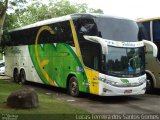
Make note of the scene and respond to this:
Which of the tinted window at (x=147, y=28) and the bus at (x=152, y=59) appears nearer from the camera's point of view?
the bus at (x=152, y=59)

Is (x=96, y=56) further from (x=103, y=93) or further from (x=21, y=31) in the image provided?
(x=21, y=31)

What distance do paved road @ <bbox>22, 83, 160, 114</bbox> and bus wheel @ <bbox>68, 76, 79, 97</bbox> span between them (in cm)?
25

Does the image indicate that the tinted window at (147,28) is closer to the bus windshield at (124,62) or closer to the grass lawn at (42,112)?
the bus windshield at (124,62)

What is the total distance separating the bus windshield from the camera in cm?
1560

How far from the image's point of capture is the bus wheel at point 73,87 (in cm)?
1750

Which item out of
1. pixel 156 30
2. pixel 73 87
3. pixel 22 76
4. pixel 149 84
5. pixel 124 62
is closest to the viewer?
pixel 124 62

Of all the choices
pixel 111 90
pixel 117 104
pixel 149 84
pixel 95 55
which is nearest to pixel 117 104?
pixel 117 104

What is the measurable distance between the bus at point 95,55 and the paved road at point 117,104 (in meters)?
0.44

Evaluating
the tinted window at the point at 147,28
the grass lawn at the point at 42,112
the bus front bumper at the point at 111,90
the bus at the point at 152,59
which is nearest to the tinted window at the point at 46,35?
the bus front bumper at the point at 111,90

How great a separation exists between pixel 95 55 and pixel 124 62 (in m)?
1.20

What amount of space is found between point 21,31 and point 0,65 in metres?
14.3

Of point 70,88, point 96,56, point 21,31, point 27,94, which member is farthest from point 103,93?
point 21,31

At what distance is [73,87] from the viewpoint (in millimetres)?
17766

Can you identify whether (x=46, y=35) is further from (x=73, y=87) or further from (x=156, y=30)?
(x=156, y=30)
